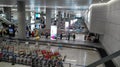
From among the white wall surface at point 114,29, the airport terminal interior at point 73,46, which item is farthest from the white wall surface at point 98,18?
the white wall surface at point 114,29

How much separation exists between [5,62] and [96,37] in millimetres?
14121

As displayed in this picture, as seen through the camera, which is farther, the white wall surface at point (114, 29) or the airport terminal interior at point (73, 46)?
the airport terminal interior at point (73, 46)

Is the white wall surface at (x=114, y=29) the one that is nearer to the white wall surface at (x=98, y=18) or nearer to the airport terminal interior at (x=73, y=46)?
the airport terminal interior at (x=73, y=46)

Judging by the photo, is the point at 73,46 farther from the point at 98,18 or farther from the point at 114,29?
the point at 114,29

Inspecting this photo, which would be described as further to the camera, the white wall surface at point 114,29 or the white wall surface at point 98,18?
the white wall surface at point 98,18

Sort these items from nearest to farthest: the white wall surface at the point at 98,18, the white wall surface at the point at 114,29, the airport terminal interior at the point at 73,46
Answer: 1. the white wall surface at the point at 114,29
2. the airport terminal interior at the point at 73,46
3. the white wall surface at the point at 98,18

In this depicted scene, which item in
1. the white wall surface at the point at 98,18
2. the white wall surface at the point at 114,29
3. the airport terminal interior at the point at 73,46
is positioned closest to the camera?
the white wall surface at the point at 114,29

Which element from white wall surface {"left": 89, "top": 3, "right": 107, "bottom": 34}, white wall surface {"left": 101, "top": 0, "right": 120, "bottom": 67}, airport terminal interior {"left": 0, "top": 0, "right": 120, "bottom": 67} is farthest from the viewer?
white wall surface {"left": 89, "top": 3, "right": 107, "bottom": 34}

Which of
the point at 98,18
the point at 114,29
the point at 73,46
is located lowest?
the point at 73,46

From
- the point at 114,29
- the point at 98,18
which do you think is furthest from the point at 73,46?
the point at 114,29

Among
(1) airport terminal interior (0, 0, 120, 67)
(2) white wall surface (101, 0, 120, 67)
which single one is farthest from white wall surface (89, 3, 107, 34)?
(2) white wall surface (101, 0, 120, 67)

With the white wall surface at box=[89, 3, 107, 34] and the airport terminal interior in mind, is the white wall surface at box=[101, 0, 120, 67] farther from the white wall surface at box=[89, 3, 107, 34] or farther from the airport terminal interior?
the white wall surface at box=[89, 3, 107, 34]

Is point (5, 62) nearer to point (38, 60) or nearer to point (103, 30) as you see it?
point (38, 60)

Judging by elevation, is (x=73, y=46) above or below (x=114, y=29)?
below
